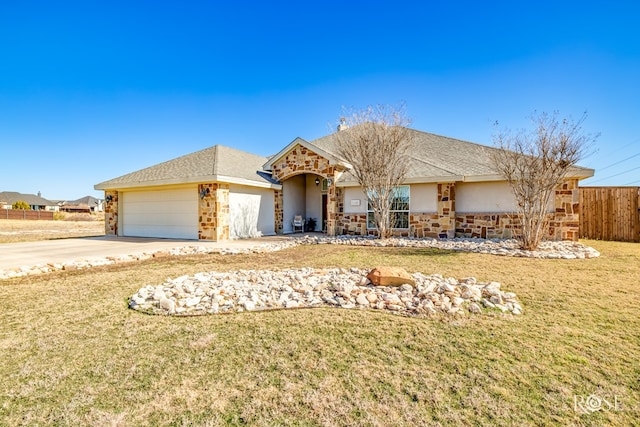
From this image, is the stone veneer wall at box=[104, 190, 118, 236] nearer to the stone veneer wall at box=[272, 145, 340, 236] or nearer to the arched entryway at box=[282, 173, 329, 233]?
the stone veneer wall at box=[272, 145, 340, 236]

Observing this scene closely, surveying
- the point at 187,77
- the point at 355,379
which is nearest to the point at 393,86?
the point at 187,77

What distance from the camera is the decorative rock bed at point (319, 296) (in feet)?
13.1

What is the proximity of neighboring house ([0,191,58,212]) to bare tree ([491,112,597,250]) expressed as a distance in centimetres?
7379

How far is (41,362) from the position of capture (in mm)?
2730

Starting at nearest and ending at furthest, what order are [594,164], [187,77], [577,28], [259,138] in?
[577,28] < [594,164] < [187,77] < [259,138]

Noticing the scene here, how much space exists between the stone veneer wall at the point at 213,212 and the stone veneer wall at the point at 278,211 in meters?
3.27

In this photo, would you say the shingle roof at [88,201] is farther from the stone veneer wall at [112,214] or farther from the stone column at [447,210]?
the stone column at [447,210]

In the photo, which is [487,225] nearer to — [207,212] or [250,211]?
[250,211]

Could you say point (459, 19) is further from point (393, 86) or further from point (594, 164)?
point (594, 164)

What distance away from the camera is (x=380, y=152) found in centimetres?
1123

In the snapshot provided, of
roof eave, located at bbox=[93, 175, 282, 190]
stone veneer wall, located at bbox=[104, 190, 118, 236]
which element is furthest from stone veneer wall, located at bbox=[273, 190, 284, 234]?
stone veneer wall, located at bbox=[104, 190, 118, 236]

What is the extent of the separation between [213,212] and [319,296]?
8.65 metres

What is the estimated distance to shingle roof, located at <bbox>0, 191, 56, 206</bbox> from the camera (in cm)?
5642

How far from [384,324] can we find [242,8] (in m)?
12.0
